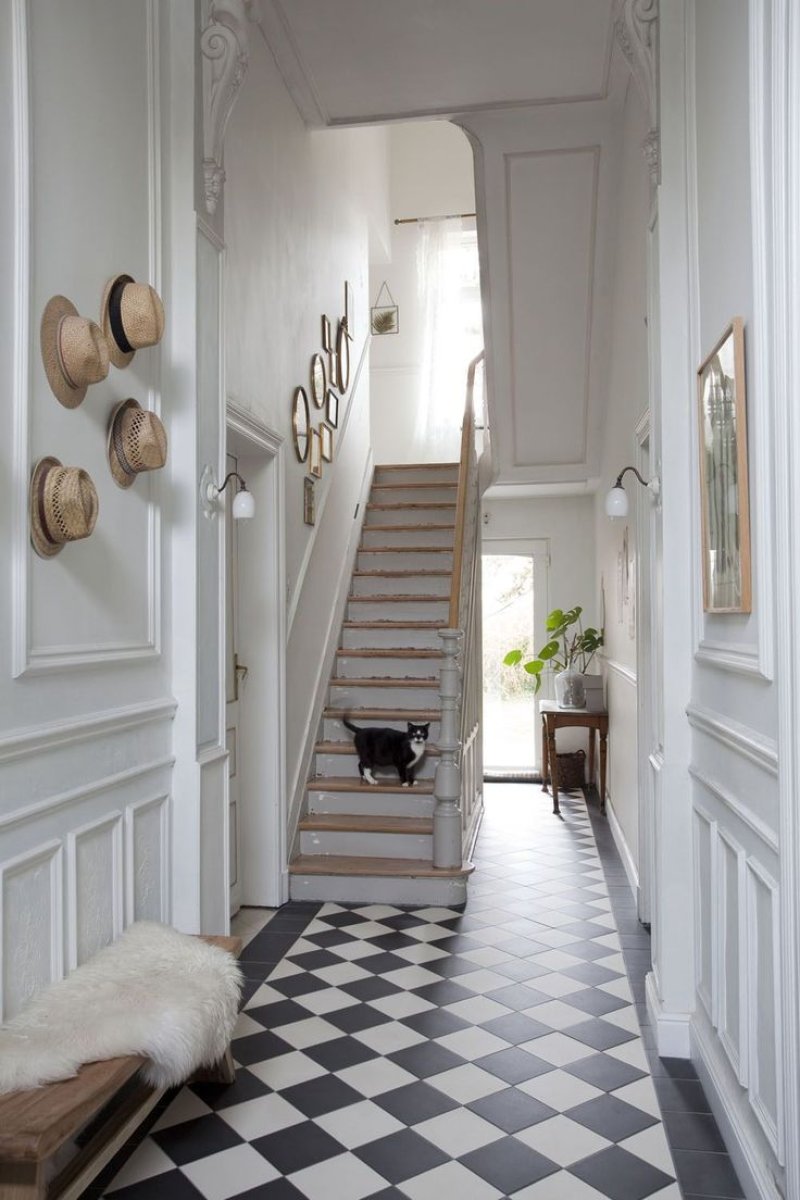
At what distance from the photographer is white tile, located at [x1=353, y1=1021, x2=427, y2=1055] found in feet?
9.93

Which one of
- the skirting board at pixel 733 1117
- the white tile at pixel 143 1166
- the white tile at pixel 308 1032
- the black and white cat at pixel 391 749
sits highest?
the black and white cat at pixel 391 749

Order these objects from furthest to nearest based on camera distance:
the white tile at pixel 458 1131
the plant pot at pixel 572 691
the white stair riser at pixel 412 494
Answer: the white stair riser at pixel 412 494 < the plant pot at pixel 572 691 < the white tile at pixel 458 1131

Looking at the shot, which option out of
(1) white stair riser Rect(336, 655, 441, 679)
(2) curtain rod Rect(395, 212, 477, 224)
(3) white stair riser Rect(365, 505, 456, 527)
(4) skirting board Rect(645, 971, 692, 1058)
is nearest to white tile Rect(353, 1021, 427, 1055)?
(4) skirting board Rect(645, 971, 692, 1058)

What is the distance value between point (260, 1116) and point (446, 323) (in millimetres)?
7768

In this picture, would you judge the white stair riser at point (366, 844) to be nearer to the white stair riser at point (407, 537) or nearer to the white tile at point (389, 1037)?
the white tile at point (389, 1037)

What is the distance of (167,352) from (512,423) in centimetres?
424

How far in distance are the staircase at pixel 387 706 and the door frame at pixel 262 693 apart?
0.19 m

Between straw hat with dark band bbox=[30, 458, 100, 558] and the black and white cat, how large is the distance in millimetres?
2955

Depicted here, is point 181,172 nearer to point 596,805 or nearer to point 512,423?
point 512,423

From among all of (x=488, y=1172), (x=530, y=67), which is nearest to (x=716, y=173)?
(x=530, y=67)

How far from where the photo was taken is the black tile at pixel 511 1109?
2538 millimetres

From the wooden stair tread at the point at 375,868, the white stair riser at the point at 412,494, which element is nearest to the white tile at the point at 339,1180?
the wooden stair tread at the point at 375,868

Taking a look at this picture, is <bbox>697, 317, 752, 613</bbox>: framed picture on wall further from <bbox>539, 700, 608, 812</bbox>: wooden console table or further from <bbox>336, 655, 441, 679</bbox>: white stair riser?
<bbox>539, 700, 608, 812</bbox>: wooden console table

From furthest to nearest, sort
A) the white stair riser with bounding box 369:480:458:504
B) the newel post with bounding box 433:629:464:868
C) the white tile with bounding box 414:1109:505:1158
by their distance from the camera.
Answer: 1. the white stair riser with bounding box 369:480:458:504
2. the newel post with bounding box 433:629:464:868
3. the white tile with bounding box 414:1109:505:1158
